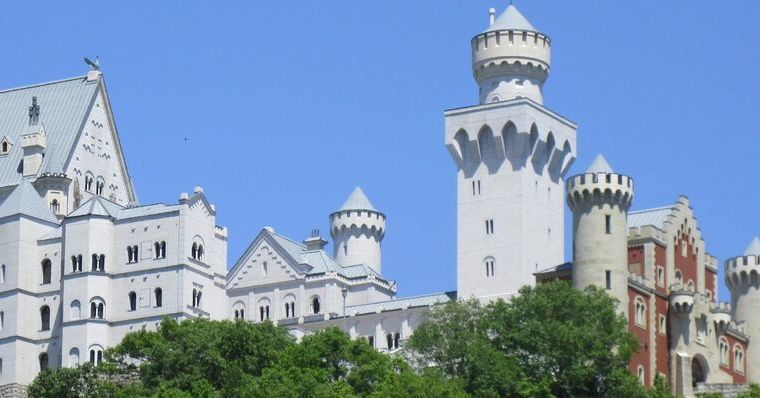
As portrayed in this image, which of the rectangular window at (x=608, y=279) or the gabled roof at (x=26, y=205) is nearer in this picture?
the rectangular window at (x=608, y=279)

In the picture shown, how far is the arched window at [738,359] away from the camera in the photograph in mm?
171250

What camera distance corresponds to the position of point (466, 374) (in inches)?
5679

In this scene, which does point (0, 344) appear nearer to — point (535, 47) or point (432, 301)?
point (432, 301)

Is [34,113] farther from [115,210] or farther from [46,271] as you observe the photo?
[46,271]

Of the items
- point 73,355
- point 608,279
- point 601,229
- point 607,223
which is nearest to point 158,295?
point 73,355

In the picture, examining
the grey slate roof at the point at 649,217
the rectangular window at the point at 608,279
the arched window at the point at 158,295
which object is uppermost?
the grey slate roof at the point at 649,217

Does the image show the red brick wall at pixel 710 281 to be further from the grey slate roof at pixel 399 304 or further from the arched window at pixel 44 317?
the arched window at pixel 44 317

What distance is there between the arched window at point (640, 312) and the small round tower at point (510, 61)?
→ 26119 millimetres

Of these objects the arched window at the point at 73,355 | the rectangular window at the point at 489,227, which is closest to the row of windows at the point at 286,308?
the rectangular window at the point at 489,227

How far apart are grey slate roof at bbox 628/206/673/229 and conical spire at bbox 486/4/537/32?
1861 centimetres

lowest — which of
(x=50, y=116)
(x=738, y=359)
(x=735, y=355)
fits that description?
(x=738, y=359)

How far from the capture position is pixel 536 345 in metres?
146

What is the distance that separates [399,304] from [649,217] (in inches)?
819

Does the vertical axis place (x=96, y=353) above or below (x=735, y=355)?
above
